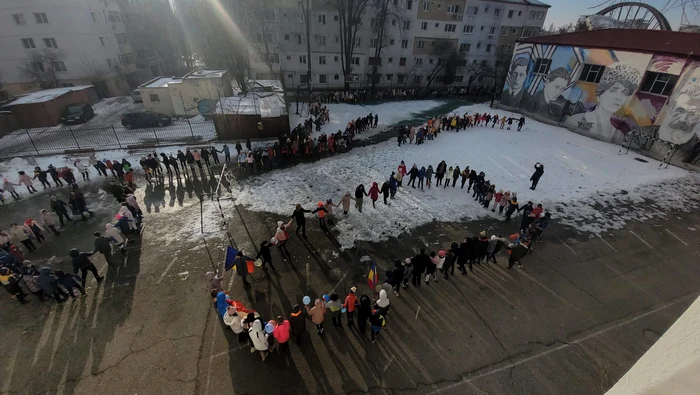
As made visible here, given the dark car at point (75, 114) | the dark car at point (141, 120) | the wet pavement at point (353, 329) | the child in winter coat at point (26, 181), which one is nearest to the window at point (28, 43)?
the dark car at point (75, 114)

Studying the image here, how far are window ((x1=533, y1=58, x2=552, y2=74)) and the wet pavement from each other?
18755 millimetres

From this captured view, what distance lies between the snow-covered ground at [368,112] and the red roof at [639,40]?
12.1m

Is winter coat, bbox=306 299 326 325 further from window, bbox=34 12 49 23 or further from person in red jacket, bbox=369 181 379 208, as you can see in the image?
window, bbox=34 12 49 23

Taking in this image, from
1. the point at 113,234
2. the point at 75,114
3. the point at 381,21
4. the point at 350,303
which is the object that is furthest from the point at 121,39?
the point at 350,303

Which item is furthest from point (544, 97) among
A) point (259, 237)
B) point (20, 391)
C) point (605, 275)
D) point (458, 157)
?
point (20, 391)

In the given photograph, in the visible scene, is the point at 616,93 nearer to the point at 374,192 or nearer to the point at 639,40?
the point at 639,40

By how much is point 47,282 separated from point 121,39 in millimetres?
38580

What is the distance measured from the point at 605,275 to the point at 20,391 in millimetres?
16821

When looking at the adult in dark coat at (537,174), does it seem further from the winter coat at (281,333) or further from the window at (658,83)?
the winter coat at (281,333)

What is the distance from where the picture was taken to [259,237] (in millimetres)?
11797

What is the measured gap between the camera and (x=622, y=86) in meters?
21.1

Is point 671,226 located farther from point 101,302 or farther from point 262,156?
point 101,302

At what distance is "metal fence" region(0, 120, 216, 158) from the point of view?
1856cm

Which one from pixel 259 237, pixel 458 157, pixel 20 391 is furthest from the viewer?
pixel 458 157
